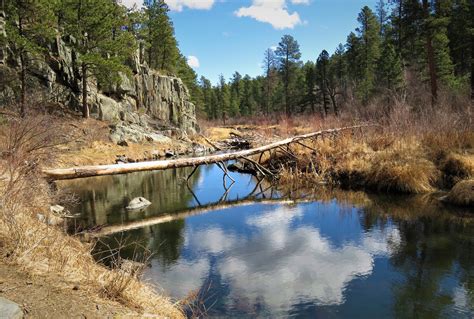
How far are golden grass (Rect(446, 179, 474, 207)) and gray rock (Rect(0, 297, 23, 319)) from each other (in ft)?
38.1

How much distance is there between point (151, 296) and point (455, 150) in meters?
12.5

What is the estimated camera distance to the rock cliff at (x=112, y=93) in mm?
24000

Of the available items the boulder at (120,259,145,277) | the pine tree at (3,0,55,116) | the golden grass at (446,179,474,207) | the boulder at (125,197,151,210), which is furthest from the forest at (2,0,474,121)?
the boulder at (120,259,145,277)

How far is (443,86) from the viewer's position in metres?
29.5

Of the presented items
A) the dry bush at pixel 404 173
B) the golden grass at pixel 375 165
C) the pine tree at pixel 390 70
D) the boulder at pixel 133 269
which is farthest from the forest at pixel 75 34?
the pine tree at pixel 390 70

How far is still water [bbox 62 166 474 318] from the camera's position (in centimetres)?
605

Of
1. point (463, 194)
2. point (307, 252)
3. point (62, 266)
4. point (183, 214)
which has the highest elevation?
point (62, 266)

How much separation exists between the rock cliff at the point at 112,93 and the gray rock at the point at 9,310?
72.0 ft

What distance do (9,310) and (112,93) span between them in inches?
1274

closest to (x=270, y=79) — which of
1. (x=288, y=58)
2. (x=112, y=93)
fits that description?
(x=288, y=58)

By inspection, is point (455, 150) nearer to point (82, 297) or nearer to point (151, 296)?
point (151, 296)

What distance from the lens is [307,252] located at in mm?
8312

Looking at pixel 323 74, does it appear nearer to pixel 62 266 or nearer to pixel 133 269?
Answer: pixel 133 269

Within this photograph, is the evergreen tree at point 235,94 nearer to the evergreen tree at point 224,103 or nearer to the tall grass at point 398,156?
the evergreen tree at point 224,103
